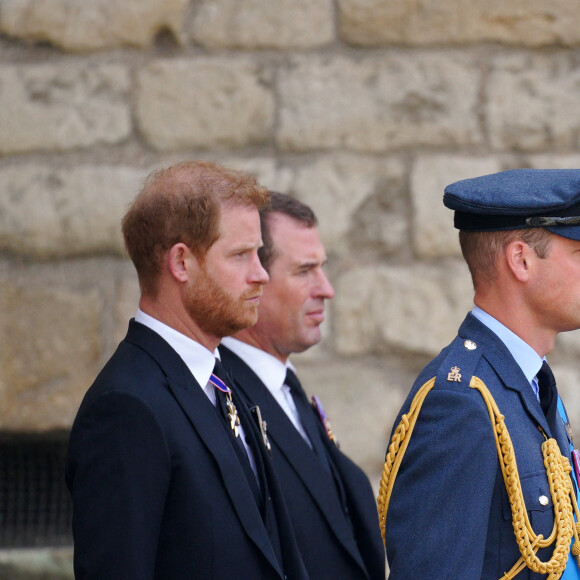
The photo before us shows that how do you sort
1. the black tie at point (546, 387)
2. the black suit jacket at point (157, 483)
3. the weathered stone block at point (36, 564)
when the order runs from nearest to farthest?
the black suit jacket at point (157, 483) < the black tie at point (546, 387) < the weathered stone block at point (36, 564)

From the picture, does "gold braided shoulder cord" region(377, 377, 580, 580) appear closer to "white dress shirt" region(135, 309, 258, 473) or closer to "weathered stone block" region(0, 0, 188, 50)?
"white dress shirt" region(135, 309, 258, 473)

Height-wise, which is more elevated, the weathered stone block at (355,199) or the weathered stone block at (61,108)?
the weathered stone block at (61,108)

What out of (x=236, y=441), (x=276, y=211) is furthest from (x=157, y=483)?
(x=276, y=211)

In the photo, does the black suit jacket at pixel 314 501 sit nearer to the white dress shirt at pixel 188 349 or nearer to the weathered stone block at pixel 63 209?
the white dress shirt at pixel 188 349

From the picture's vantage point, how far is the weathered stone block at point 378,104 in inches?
135

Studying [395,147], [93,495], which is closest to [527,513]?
[93,495]

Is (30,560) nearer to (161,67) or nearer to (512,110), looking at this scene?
(161,67)

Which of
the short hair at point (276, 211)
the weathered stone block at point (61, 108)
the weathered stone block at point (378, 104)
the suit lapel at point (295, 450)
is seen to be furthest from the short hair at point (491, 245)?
the weathered stone block at point (61, 108)

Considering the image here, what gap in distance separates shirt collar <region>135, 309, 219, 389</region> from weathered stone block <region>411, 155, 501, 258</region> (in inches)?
60.7

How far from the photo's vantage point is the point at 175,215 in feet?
6.61

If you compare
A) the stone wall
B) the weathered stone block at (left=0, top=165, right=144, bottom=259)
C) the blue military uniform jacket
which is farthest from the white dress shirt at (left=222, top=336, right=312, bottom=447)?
the weathered stone block at (left=0, top=165, right=144, bottom=259)

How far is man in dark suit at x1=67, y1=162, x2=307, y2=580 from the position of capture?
68.1 inches

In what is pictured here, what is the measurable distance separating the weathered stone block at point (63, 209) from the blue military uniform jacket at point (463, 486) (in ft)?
5.87

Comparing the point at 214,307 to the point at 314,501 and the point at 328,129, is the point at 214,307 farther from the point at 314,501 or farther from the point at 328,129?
the point at 328,129
